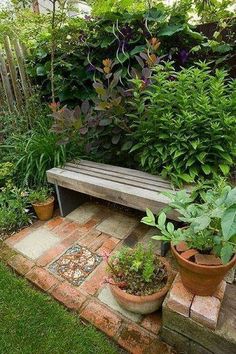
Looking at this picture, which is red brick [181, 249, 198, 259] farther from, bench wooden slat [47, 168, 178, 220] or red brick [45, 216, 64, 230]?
red brick [45, 216, 64, 230]

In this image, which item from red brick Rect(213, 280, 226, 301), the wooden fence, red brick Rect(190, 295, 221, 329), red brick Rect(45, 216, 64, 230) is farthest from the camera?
the wooden fence

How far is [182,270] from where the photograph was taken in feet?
4.26

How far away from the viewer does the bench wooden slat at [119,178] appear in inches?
76.3

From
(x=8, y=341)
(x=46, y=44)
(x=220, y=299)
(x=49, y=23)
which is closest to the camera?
(x=220, y=299)

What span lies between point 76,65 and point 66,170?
4.27 ft

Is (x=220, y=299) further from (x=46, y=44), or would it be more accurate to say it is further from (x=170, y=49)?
(x=46, y=44)

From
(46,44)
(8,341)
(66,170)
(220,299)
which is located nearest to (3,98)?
(46,44)

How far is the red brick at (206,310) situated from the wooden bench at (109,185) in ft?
1.79

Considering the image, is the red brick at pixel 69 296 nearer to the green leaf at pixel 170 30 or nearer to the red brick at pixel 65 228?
the red brick at pixel 65 228

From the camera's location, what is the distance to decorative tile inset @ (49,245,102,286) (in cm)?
184

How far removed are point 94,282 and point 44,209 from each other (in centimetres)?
96

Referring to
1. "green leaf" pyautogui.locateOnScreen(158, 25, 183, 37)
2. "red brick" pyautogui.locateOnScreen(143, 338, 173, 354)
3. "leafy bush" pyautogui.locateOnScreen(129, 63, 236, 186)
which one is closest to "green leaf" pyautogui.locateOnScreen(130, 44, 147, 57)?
"green leaf" pyautogui.locateOnScreen(158, 25, 183, 37)

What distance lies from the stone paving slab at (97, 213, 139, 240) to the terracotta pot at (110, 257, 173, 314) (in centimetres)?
72

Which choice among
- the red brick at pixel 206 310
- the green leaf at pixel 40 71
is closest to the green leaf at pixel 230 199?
the red brick at pixel 206 310
